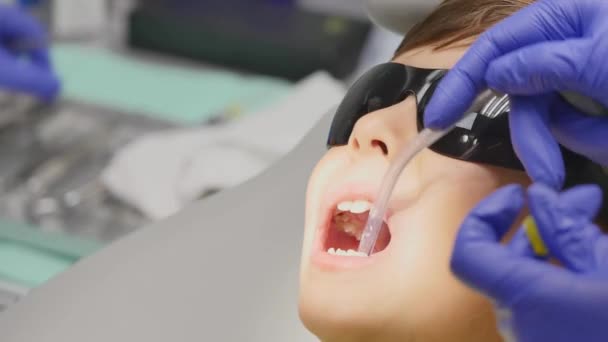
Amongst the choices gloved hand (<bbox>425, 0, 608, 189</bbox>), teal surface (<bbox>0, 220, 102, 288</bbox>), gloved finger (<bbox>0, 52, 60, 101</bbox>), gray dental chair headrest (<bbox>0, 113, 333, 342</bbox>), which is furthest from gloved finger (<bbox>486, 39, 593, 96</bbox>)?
gloved finger (<bbox>0, 52, 60, 101</bbox>)

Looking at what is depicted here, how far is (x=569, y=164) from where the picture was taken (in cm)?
66

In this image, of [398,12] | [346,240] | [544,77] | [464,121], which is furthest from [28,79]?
[544,77]

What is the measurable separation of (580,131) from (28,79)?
142 cm

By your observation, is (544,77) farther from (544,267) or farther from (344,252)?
(344,252)

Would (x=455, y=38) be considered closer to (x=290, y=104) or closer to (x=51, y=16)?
(x=290, y=104)

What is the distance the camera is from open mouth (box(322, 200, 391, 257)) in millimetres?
739

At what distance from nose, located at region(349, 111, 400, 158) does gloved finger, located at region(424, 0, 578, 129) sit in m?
0.08

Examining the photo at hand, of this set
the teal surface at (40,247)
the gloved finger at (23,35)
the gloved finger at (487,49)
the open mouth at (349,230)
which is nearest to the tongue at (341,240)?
the open mouth at (349,230)

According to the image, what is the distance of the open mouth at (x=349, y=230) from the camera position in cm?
74

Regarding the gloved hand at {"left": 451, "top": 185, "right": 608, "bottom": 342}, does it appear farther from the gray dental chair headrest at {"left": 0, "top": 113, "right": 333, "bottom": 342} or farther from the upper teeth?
the gray dental chair headrest at {"left": 0, "top": 113, "right": 333, "bottom": 342}

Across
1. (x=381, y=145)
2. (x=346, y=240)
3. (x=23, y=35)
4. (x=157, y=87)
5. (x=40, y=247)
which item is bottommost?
(x=157, y=87)

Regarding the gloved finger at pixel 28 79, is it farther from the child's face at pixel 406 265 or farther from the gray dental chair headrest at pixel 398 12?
the child's face at pixel 406 265

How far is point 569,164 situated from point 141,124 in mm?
1351

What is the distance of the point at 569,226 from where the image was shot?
53 centimetres
